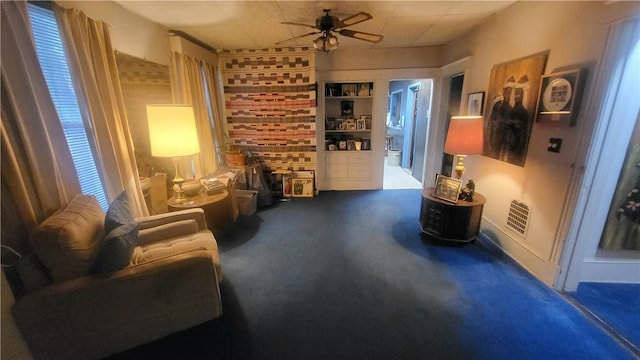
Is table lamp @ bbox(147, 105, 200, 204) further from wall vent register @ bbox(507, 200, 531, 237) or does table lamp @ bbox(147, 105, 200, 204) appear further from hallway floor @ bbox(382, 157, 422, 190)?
hallway floor @ bbox(382, 157, 422, 190)

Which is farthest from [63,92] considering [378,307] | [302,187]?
[302,187]

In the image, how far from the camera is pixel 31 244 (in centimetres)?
125

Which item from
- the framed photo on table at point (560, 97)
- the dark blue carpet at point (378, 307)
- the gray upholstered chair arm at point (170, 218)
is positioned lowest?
the dark blue carpet at point (378, 307)

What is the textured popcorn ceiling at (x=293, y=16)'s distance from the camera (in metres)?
2.32

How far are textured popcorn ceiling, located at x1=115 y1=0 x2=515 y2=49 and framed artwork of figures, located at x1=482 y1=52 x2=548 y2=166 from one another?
670 millimetres

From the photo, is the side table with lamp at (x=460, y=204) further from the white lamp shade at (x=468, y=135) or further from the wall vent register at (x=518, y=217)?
the wall vent register at (x=518, y=217)

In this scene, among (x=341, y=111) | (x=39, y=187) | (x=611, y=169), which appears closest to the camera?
(x=39, y=187)

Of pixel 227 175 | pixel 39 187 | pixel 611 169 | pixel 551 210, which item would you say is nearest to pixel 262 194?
pixel 227 175

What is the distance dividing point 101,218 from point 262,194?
2252 millimetres

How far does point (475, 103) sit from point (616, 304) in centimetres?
213

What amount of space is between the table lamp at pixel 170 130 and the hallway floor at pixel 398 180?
341 cm

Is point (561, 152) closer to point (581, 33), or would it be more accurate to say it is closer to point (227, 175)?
point (581, 33)

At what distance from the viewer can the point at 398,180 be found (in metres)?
5.14

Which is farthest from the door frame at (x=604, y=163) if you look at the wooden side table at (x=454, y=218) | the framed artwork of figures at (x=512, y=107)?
the wooden side table at (x=454, y=218)
